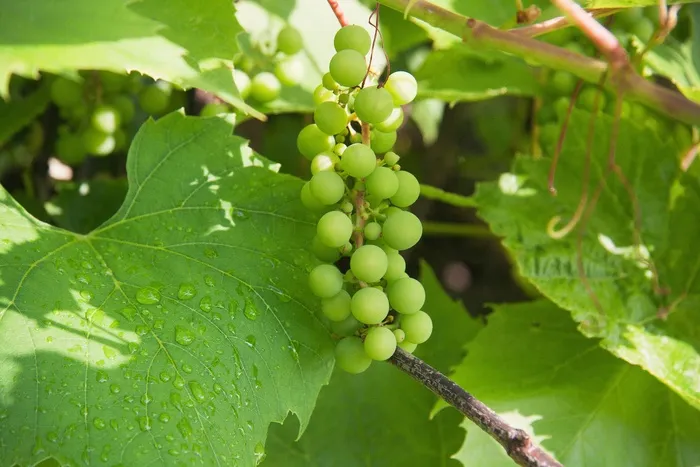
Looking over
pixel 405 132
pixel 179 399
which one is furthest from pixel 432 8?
pixel 405 132

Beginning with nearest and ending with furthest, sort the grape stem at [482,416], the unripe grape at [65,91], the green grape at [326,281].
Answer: the grape stem at [482,416], the green grape at [326,281], the unripe grape at [65,91]

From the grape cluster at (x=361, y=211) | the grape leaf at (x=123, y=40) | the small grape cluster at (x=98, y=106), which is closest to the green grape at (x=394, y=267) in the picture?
the grape cluster at (x=361, y=211)

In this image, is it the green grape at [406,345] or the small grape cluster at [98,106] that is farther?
the small grape cluster at [98,106]

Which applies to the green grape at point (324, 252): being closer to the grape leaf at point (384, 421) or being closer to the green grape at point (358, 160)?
the green grape at point (358, 160)

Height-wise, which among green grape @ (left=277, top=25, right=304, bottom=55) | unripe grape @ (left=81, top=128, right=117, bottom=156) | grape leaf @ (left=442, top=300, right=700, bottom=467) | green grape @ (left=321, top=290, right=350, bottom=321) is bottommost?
grape leaf @ (left=442, top=300, right=700, bottom=467)

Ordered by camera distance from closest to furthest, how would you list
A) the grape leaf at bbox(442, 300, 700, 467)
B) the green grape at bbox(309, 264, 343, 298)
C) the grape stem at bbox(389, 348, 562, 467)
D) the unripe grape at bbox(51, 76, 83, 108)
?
the grape stem at bbox(389, 348, 562, 467), the green grape at bbox(309, 264, 343, 298), the grape leaf at bbox(442, 300, 700, 467), the unripe grape at bbox(51, 76, 83, 108)

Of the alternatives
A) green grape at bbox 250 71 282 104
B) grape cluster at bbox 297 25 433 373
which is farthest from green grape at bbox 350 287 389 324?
green grape at bbox 250 71 282 104

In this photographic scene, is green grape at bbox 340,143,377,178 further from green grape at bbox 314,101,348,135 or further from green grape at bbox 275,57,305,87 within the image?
green grape at bbox 275,57,305,87

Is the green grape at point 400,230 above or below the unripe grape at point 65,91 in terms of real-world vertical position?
above
